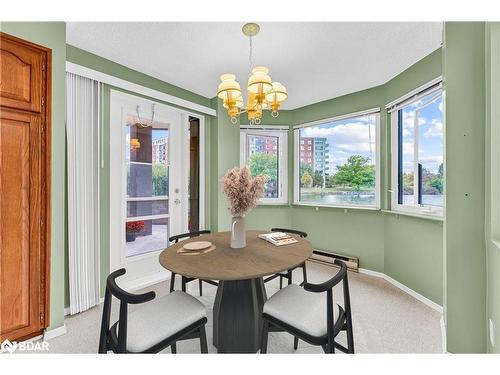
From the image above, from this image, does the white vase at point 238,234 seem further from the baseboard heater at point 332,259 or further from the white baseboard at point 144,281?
the baseboard heater at point 332,259

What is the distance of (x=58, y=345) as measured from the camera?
1.60 meters

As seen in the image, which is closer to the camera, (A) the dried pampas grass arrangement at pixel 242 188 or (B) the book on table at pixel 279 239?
(A) the dried pampas grass arrangement at pixel 242 188

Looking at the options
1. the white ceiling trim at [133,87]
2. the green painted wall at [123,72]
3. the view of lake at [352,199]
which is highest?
the green painted wall at [123,72]

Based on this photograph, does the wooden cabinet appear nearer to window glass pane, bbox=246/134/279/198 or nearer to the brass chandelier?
the brass chandelier

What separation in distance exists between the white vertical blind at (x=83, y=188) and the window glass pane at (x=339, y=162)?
2.86 metres

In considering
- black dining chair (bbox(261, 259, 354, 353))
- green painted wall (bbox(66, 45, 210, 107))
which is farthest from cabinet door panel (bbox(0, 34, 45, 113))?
black dining chair (bbox(261, 259, 354, 353))

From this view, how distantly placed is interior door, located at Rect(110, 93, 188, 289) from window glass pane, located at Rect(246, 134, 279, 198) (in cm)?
116

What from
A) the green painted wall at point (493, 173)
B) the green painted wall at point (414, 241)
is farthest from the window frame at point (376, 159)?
the green painted wall at point (493, 173)

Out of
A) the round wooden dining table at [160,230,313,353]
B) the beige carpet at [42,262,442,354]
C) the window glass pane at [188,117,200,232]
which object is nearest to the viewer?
the round wooden dining table at [160,230,313,353]

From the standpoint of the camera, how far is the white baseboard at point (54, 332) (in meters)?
1.64

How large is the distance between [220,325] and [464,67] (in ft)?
7.62

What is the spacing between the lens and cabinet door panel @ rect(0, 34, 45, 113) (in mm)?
1467

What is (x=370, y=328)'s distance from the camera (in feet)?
5.91
